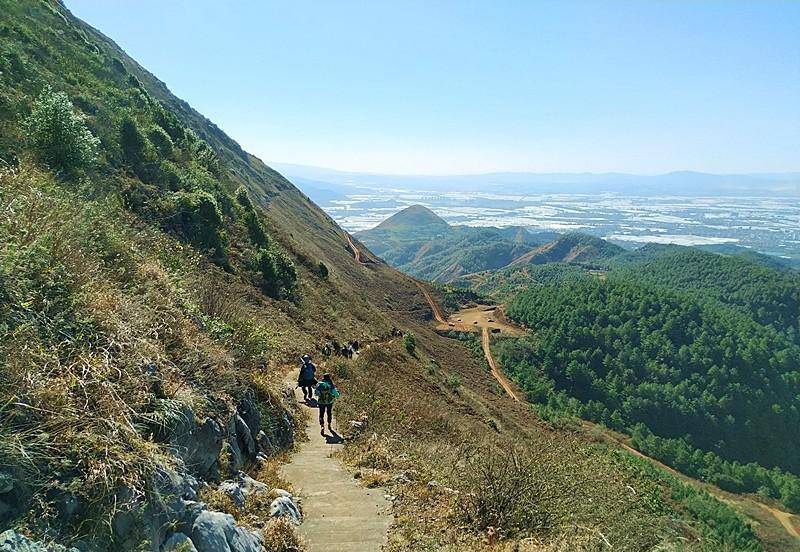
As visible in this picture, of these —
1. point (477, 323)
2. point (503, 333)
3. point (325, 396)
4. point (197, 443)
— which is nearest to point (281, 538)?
point (197, 443)

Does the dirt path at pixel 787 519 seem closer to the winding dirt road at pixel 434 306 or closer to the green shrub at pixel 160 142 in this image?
the winding dirt road at pixel 434 306

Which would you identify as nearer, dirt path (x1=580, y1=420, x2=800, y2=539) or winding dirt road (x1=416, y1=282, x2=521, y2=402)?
dirt path (x1=580, y1=420, x2=800, y2=539)

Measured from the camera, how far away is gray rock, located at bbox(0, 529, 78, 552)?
8.72 ft

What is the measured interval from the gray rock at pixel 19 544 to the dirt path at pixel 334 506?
3.21 metres

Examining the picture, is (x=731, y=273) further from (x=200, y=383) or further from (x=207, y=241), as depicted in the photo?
(x=200, y=383)

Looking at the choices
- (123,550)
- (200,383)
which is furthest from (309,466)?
(123,550)

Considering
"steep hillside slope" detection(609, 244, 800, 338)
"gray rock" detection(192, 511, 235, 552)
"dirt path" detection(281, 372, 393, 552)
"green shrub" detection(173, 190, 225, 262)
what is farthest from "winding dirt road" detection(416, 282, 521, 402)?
"steep hillside slope" detection(609, 244, 800, 338)

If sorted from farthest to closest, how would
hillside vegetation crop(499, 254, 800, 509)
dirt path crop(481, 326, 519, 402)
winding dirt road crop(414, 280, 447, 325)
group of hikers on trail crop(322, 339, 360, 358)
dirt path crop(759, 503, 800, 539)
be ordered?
winding dirt road crop(414, 280, 447, 325), hillside vegetation crop(499, 254, 800, 509), dirt path crop(481, 326, 519, 402), dirt path crop(759, 503, 800, 539), group of hikers on trail crop(322, 339, 360, 358)

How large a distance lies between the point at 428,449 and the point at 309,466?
2633 millimetres

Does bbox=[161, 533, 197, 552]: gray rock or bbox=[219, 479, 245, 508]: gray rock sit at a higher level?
bbox=[161, 533, 197, 552]: gray rock

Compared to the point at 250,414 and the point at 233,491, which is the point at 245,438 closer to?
the point at 250,414

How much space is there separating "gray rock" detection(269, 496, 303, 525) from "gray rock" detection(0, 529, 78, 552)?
305cm

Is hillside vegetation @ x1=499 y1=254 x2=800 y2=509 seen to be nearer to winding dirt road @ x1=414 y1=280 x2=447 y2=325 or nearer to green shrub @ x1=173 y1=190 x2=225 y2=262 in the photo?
winding dirt road @ x1=414 y1=280 x2=447 y2=325

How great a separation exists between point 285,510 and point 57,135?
13.6m
